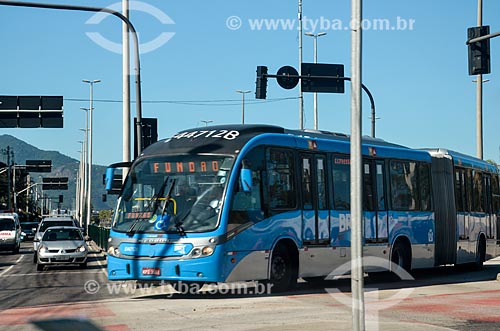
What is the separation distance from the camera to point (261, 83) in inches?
1161

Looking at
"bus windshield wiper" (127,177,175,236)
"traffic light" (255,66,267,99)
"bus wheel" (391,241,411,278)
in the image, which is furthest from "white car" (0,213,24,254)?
"bus windshield wiper" (127,177,175,236)

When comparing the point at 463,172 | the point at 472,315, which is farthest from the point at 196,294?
the point at 463,172

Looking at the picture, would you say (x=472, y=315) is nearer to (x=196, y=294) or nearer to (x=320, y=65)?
(x=196, y=294)

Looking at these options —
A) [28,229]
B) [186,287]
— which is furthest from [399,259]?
[28,229]

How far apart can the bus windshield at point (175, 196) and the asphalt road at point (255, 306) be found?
145 cm

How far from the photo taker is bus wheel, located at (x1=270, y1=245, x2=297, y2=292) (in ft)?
A: 57.8

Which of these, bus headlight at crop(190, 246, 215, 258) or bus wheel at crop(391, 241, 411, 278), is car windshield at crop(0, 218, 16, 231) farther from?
bus headlight at crop(190, 246, 215, 258)

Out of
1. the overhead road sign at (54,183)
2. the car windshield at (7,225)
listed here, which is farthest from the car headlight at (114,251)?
the overhead road sign at (54,183)

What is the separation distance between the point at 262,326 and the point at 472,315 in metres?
3.77

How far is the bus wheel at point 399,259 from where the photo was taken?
21734 mm

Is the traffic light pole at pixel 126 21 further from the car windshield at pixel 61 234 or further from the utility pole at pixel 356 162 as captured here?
the utility pole at pixel 356 162

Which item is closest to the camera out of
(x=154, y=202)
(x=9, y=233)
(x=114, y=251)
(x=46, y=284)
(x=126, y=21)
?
(x=154, y=202)

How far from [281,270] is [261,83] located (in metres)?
12.6

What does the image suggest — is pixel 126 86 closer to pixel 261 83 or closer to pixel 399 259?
pixel 261 83
